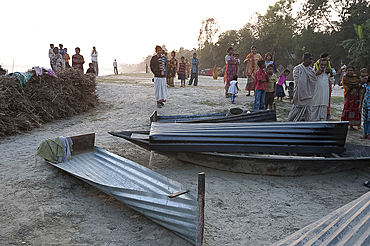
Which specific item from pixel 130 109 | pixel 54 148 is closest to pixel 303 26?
pixel 130 109

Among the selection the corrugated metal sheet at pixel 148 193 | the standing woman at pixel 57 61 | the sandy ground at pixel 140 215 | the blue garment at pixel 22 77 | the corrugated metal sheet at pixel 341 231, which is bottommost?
the sandy ground at pixel 140 215

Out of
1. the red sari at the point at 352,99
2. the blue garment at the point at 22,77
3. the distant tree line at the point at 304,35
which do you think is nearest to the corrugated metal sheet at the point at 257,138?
the red sari at the point at 352,99

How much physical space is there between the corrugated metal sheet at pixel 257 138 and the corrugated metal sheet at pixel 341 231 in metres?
1.74

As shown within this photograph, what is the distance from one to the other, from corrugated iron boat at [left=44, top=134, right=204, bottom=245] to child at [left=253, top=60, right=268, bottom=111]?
4.83m

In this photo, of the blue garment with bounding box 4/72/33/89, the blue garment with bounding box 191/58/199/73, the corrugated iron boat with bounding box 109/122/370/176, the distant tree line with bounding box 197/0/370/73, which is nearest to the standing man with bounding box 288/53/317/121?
the corrugated iron boat with bounding box 109/122/370/176

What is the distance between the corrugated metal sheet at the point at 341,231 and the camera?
1.85m

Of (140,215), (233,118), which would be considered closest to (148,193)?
(140,215)

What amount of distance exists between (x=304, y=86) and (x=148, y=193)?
4.53 meters

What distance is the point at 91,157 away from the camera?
164 inches

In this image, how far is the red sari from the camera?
21.2 feet

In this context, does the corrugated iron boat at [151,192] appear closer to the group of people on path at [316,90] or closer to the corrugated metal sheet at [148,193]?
the corrugated metal sheet at [148,193]

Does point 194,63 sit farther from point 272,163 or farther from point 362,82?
point 272,163

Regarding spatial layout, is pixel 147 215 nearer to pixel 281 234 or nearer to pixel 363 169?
pixel 281 234

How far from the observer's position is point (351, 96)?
6625 millimetres
